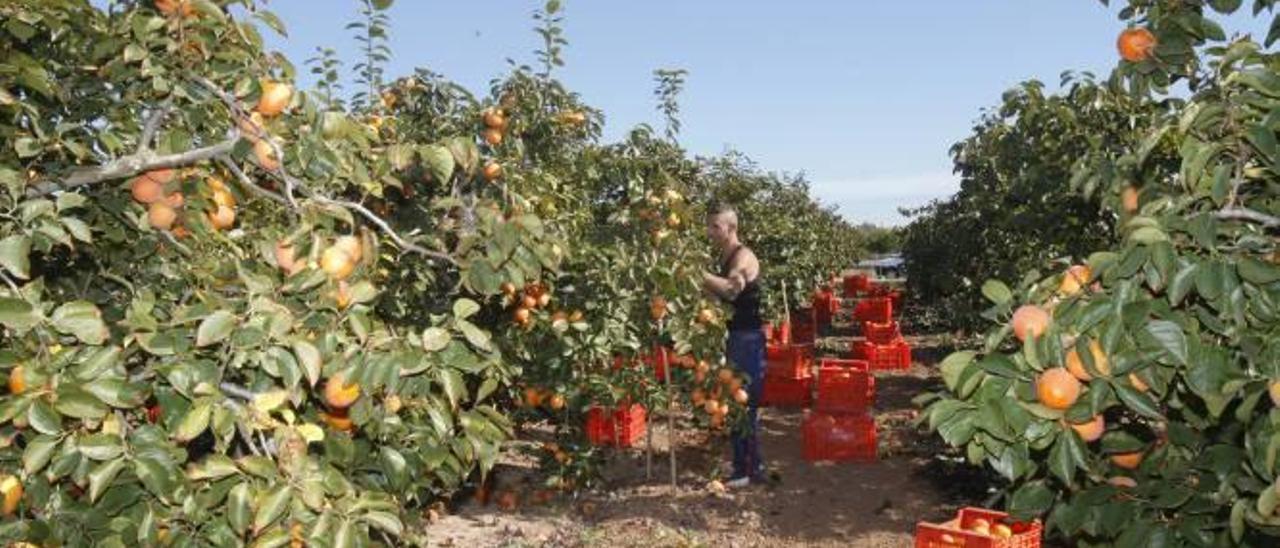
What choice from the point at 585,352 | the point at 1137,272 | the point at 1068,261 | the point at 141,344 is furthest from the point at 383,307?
the point at 1137,272

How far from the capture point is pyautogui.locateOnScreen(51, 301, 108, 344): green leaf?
168cm

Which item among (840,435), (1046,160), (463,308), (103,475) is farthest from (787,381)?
(103,475)

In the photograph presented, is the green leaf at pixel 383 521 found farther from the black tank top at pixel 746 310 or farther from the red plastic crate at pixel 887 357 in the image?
the red plastic crate at pixel 887 357

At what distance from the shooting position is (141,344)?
171 centimetres

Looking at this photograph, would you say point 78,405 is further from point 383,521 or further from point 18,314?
point 383,521

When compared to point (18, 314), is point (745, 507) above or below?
below

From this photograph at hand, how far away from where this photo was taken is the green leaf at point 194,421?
1.60 meters

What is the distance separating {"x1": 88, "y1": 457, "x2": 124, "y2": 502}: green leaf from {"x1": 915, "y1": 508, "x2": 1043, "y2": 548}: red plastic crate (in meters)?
3.25

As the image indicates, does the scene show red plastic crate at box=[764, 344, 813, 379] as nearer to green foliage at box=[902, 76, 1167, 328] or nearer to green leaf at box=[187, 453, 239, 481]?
green foliage at box=[902, 76, 1167, 328]

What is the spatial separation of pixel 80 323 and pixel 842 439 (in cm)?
629

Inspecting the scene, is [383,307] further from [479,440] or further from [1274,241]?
[1274,241]

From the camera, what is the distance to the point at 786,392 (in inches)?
384

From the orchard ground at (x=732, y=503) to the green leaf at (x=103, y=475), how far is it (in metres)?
3.87

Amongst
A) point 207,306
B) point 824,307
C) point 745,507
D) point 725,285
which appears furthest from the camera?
point 824,307
